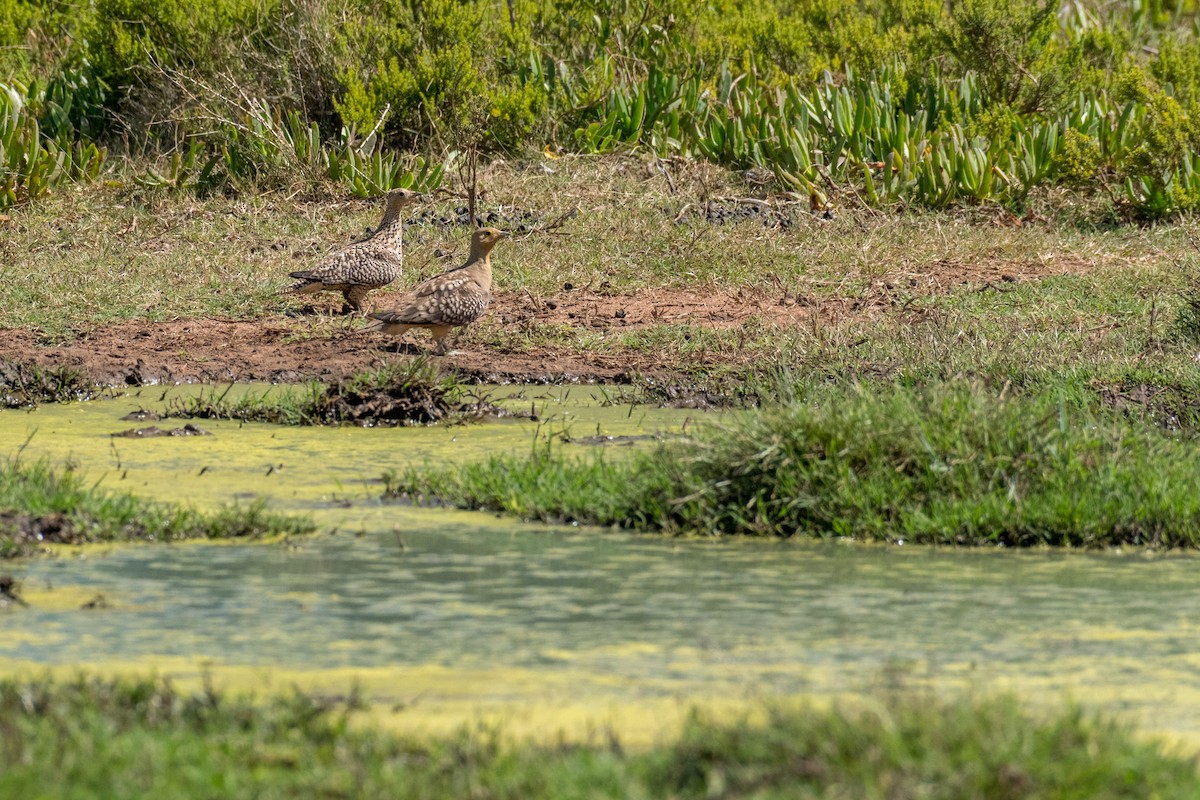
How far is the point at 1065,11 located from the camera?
2252 cm

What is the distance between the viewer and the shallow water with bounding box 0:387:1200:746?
4719mm

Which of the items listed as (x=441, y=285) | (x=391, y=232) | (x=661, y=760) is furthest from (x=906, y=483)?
(x=391, y=232)

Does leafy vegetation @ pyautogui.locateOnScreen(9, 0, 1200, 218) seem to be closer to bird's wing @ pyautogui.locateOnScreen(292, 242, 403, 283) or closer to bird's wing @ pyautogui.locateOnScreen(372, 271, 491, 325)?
bird's wing @ pyautogui.locateOnScreen(292, 242, 403, 283)

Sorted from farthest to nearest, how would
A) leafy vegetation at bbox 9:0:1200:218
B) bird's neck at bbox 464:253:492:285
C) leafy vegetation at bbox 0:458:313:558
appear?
1. leafy vegetation at bbox 9:0:1200:218
2. bird's neck at bbox 464:253:492:285
3. leafy vegetation at bbox 0:458:313:558

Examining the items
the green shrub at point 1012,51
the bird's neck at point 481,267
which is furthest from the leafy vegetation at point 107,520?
the green shrub at point 1012,51

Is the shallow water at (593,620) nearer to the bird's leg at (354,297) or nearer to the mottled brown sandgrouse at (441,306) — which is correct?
the mottled brown sandgrouse at (441,306)

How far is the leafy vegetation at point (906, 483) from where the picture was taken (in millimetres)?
6566

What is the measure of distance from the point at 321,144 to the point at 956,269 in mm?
6014

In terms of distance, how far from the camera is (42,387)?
10.0 meters

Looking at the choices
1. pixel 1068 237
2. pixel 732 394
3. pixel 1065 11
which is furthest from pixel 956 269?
pixel 1065 11

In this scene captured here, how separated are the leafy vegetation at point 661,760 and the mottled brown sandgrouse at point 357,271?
26.9 feet

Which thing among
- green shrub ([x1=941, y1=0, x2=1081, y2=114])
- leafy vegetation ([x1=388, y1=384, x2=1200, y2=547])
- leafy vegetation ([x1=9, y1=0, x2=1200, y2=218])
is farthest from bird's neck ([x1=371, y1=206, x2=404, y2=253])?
green shrub ([x1=941, y1=0, x2=1081, y2=114])

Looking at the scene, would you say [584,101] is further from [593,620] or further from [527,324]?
[593,620]

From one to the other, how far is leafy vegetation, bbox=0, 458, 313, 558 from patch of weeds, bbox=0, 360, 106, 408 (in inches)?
127
